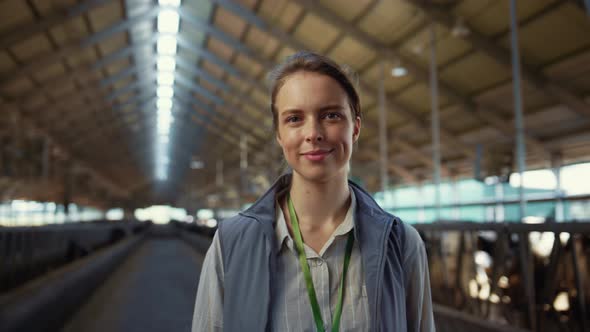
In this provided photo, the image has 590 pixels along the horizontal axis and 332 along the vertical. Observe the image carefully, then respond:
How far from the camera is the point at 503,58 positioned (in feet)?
48.8

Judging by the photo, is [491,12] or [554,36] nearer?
[554,36]

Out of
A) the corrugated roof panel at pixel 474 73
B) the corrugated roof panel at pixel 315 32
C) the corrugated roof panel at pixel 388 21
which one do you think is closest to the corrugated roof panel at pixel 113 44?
the corrugated roof panel at pixel 315 32

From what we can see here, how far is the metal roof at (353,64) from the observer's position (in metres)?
14.6

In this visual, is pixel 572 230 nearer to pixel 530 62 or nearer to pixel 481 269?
pixel 481 269

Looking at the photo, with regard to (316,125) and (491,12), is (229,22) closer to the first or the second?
(491,12)

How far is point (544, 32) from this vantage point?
1367 cm

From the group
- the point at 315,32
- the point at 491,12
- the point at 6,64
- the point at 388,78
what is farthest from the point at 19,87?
the point at 491,12

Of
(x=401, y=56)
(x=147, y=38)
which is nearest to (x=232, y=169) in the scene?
(x=147, y=38)

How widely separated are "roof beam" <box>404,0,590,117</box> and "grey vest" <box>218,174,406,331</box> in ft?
45.8

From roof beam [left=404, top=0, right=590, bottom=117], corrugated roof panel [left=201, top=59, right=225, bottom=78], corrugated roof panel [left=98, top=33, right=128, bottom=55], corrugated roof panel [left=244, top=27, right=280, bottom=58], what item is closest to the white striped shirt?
→ roof beam [left=404, top=0, right=590, bottom=117]

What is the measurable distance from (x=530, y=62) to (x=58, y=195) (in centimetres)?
2939

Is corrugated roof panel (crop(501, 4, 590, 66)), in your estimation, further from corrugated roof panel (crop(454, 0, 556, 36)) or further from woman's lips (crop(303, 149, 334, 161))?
woman's lips (crop(303, 149, 334, 161))

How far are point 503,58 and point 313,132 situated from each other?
50.8 feet

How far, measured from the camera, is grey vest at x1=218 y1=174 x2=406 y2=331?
1087 millimetres
